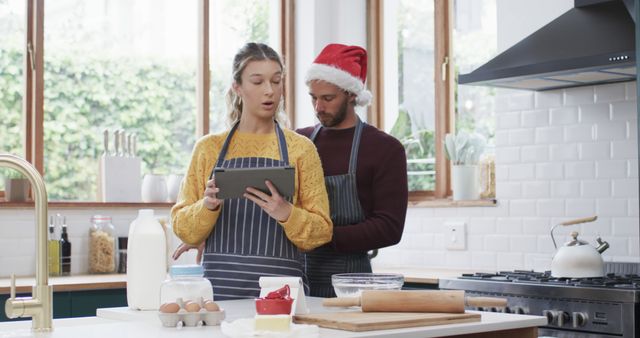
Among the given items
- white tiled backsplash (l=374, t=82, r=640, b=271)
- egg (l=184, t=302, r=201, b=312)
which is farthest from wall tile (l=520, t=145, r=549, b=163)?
egg (l=184, t=302, r=201, b=312)

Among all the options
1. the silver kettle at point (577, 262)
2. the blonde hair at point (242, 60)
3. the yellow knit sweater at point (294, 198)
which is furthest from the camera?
the silver kettle at point (577, 262)

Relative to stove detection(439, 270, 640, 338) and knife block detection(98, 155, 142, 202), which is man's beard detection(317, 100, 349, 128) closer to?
stove detection(439, 270, 640, 338)

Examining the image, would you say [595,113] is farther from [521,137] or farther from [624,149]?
[521,137]

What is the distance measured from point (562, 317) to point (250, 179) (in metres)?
1.71

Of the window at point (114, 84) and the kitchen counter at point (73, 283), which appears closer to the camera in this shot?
the kitchen counter at point (73, 283)

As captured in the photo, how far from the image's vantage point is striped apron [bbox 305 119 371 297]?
3.50 metres

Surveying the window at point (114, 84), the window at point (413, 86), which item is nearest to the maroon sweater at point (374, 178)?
Answer: the window at point (114, 84)

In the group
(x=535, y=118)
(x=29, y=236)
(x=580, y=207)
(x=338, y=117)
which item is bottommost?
(x=29, y=236)

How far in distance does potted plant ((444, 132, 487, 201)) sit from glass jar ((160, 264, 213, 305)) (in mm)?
3130

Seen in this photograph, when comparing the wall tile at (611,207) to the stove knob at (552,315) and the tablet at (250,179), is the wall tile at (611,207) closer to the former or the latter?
the stove knob at (552,315)

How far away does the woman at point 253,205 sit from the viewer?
3.03 metres

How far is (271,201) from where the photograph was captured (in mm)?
2893

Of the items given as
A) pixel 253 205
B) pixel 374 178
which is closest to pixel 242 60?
pixel 253 205

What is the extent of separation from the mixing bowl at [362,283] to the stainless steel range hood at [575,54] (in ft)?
6.00
